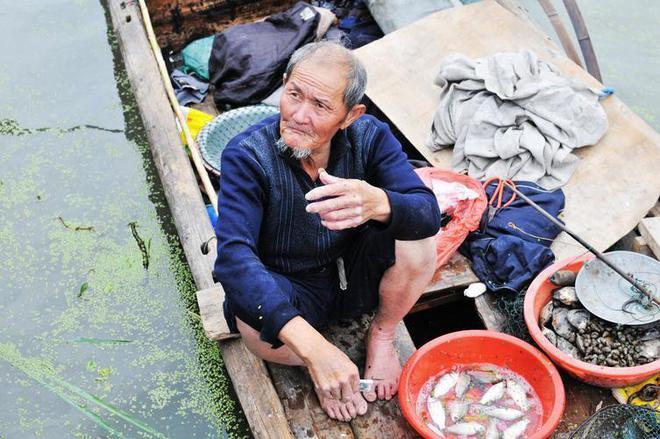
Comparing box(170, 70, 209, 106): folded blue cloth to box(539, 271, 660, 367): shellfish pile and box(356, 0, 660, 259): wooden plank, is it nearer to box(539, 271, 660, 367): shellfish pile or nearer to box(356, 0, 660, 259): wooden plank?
box(356, 0, 660, 259): wooden plank

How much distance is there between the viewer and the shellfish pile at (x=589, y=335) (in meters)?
2.37

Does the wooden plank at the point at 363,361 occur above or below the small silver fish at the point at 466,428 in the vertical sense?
above

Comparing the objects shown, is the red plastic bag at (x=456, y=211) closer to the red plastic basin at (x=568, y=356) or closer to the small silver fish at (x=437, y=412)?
the red plastic basin at (x=568, y=356)

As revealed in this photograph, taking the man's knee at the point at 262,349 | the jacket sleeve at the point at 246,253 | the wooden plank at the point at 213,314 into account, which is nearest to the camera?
the jacket sleeve at the point at 246,253

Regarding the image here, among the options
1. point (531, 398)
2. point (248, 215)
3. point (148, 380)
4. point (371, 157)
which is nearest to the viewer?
point (248, 215)

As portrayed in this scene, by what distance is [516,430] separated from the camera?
234cm

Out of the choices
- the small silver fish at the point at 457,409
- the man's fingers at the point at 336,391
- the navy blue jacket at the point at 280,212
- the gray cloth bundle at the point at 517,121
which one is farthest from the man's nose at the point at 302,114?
the gray cloth bundle at the point at 517,121

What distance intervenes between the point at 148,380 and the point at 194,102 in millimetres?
1592

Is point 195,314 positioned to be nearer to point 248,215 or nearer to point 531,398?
point 248,215

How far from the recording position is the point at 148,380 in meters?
2.96

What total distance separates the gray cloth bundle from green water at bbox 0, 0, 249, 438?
4.57ft

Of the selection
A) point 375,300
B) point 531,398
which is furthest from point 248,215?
point 531,398

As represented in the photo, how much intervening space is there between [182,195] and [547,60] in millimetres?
1903

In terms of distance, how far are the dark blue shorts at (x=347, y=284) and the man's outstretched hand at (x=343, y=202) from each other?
0.81ft
